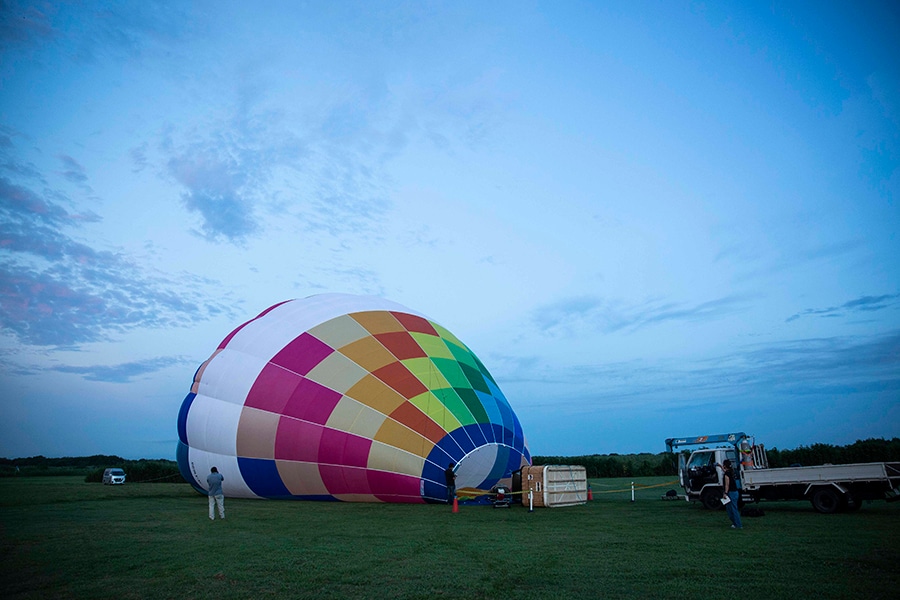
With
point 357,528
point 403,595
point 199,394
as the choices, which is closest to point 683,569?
point 403,595

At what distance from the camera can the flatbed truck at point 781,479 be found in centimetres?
1327

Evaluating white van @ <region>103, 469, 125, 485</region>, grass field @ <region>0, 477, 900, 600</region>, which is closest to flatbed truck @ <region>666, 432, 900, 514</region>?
grass field @ <region>0, 477, 900, 600</region>

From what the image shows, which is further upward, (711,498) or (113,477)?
(711,498)

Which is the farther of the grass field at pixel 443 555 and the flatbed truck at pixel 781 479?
the flatbed truck at pixel 781 479

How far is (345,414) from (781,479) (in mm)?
10882

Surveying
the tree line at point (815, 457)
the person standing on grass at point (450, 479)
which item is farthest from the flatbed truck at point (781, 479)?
the tree line at point (815, 457)

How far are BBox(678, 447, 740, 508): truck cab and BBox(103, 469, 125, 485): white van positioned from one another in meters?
31.0

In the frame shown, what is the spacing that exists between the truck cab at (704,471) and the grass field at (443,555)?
2517 mm

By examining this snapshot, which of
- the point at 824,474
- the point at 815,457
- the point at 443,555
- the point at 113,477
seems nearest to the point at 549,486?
the point at 824,474

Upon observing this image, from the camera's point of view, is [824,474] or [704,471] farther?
[704,471]

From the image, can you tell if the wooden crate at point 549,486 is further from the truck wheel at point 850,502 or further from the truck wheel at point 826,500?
the truck wheel at point 850,502

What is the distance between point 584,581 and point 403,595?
6.61ft

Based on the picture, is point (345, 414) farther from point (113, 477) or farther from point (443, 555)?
point (113, 477)

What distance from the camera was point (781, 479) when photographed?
46.8 ft
